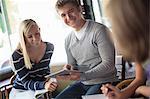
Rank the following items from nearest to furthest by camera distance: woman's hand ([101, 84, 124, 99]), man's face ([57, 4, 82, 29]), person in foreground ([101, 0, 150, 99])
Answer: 1. person in foreground ([101, 0, 150, 99])
2. woman's hand ([101, 84, 124, 99])
3. man's face ([57, 4, 82, 29])

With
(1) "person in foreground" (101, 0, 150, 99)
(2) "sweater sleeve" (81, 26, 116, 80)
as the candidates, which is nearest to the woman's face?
(2) "sweater sleeve" (81, 26, 116, 80)

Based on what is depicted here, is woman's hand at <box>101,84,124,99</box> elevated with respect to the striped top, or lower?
elevated

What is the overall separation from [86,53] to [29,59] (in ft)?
1.86

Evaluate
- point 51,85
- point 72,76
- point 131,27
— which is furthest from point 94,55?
→ point 131,27

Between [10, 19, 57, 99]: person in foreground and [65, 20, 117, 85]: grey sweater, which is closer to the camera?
[65, 20, 117, 85]: grey sweater

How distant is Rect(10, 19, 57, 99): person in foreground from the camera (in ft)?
8.49

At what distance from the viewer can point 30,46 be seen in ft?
8.85

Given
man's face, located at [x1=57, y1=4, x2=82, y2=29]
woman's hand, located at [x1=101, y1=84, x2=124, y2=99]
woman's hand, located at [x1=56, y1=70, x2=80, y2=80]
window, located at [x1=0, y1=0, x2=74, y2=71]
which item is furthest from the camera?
window, located at [x1=0, y1=0, x2=74, y2=71]

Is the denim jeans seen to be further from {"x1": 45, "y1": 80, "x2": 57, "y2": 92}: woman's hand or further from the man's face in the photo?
the man's face

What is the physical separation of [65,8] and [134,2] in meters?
1.59

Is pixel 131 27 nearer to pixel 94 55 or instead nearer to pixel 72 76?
pixel 72 76

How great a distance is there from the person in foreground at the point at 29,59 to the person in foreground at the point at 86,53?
13.1 inches

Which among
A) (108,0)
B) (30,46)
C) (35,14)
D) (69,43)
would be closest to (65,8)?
(69,43)

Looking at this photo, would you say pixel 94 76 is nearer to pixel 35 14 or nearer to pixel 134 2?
pixel 134 2
